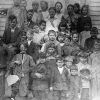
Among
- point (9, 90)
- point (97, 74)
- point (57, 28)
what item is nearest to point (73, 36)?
point (57, 28)

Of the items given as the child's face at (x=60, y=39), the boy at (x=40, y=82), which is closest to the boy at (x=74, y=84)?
the boy at (x=40, y=82)

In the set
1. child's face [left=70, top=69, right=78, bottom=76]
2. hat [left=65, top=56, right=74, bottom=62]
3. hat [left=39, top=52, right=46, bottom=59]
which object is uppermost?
hat [left=39, top=52, right=46, bottom=59]

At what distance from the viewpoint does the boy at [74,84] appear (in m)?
9.55

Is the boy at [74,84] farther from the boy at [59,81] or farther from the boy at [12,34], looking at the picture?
the boy at [12,34]

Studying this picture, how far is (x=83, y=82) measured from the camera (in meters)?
9.63

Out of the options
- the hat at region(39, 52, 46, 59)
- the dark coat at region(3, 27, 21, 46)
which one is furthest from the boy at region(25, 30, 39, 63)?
the dark coat at region(3, 27, 21, 46)

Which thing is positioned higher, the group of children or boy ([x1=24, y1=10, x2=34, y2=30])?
boy ([x1=24, y1=10, x2=34, y2=30])

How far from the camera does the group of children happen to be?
9602 millimetres

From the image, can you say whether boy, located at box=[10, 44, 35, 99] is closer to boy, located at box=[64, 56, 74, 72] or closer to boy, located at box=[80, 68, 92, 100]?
boy, located at box=[64, 56, 74, 72]

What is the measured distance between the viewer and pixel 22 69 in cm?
973

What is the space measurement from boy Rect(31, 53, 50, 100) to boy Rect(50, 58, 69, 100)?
13cm

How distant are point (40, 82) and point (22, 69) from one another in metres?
0.50

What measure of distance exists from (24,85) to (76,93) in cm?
115

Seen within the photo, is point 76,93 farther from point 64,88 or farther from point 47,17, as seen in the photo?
point 47,17
